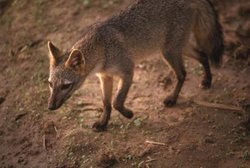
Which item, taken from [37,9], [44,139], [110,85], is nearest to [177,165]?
[110,85]

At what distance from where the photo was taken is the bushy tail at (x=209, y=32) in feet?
21.7

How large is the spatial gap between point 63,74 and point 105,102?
101 cm

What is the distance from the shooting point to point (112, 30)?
610 centimetres

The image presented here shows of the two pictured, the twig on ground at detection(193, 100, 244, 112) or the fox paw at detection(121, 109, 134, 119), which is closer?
the fox paw at detection(121, 109, 134, 119)

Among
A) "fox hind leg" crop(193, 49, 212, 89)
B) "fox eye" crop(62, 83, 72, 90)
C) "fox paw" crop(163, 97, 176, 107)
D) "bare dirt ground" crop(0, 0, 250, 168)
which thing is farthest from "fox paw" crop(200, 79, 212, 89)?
"fox eye" crop(62, 83, 72, 90)

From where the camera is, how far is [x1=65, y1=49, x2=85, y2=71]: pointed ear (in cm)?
550

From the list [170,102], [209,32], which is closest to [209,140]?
[170,102]

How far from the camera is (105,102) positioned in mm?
6348

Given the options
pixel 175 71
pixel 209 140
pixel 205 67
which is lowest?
pixel 205 67

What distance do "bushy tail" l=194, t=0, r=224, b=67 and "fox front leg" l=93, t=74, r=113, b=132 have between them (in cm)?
163

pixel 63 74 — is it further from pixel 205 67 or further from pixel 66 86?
pixel 205 67

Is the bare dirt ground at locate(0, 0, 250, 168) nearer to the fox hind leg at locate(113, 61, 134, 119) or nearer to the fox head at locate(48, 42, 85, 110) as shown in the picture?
the fox hind leg at locate(113, 61, 134, 119)

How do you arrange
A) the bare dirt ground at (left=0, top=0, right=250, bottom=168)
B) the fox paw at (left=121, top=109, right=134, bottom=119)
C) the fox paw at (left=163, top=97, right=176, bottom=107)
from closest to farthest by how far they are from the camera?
the bare dirt ground at (left=0, top=0, right=250, bottom=168) → the fox paw at (left=121, top=109, right=134, bottom=119) → the fox paw at (left=163, top=97, right=176, bottom=107)

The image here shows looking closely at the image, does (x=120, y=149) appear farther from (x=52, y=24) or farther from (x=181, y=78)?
(x=52, y=24)
